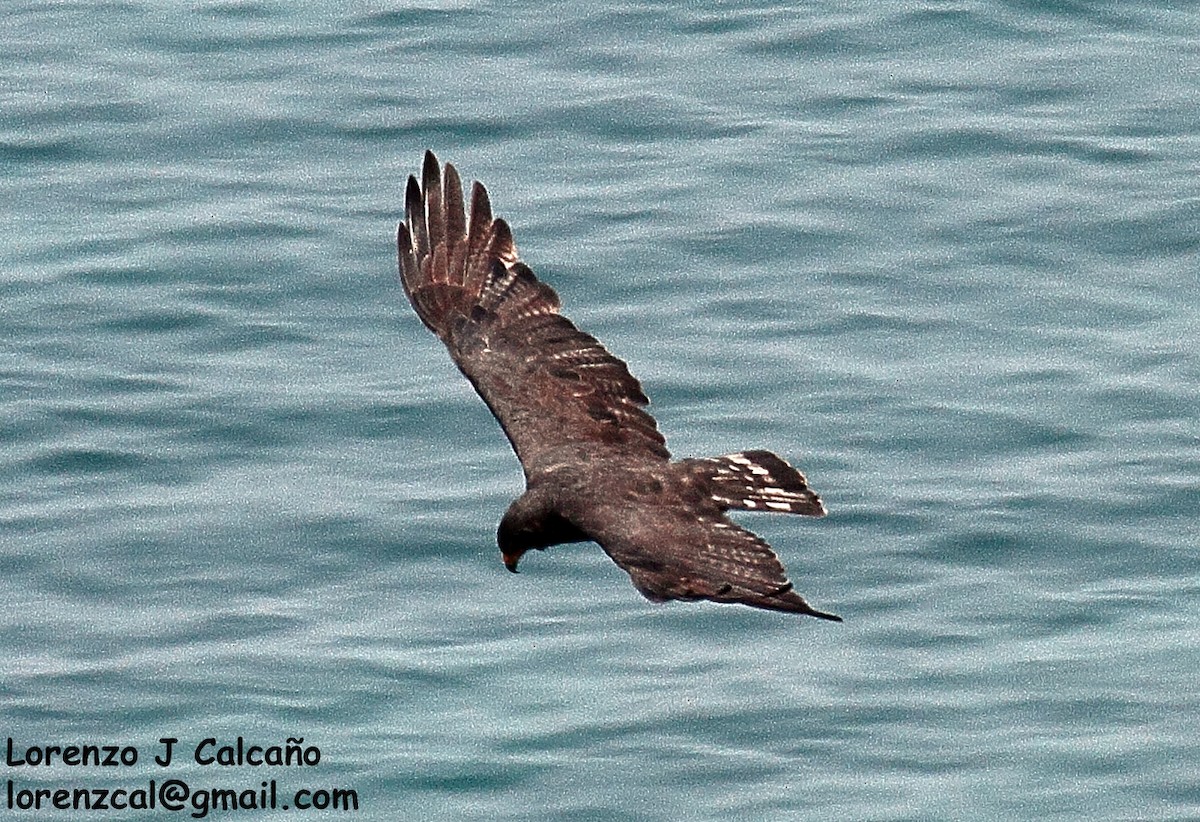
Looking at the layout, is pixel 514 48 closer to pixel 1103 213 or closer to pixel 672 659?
pixel 1103 213

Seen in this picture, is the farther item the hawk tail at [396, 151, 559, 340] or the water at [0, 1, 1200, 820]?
the water at [0, 1, 1200, 820]

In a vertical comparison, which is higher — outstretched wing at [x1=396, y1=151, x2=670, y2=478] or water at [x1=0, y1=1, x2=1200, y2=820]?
outstretched wing at [x1=396, y1=151, x2=670, y2=478]

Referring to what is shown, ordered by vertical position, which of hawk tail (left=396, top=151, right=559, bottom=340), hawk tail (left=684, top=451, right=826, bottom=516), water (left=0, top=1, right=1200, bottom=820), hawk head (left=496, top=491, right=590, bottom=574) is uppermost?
hawk tail (left=396, top=151, right=559, bottom=340)

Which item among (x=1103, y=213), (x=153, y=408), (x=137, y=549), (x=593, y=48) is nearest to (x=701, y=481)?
(x=137, y=549)

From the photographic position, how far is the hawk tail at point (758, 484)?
1307cm

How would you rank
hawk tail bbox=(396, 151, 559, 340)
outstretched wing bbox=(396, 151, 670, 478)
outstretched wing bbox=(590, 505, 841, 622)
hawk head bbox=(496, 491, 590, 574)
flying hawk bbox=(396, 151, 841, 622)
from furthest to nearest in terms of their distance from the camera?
hawk tail bbox=(396, 151, 559, 340) → outstretched wing bbox=(396, 151, 670, 478) → hawk head bbox=(496, 491, 590, 574) → flying hawk bbox=(396, 151, 841, 622) → outstretched wing bbox=(590, 505, 841, 622)

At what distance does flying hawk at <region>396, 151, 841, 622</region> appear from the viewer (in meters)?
12.2

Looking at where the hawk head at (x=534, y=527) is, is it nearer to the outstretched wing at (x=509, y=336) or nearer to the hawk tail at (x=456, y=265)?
the outstretched wing at (x=509, y=336)

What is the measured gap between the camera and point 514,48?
2600 cm

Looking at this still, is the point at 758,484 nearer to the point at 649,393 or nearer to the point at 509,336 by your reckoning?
the point at 509,336

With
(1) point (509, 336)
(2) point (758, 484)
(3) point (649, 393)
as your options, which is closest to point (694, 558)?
(2) point (758, 484)

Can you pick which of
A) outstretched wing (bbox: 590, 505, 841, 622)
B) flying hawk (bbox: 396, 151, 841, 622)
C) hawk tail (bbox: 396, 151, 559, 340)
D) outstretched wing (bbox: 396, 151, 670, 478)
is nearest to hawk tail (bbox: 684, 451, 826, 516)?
flying hawk (bbox: 396, 151, 841, 622)

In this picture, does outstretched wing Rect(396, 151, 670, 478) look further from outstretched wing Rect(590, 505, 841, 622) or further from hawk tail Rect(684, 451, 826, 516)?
outstretched wing Rect(590, 505, 841, 622)

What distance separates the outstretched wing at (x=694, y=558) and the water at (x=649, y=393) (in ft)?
12.5
